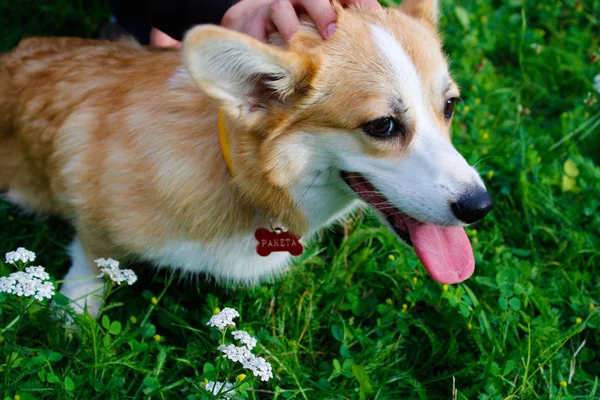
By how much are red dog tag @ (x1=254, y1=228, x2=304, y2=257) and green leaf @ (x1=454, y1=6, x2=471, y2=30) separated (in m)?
2.36

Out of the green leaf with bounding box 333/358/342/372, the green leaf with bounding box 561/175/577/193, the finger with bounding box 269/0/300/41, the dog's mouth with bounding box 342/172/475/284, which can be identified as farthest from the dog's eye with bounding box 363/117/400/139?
the green leaf with bounding box 561/175/577/193

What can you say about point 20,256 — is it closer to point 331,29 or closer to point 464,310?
point 331,29

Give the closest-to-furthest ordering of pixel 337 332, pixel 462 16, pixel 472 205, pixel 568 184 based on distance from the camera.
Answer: pixel 472 205
pixel 337 332
pixel 568 184
pixel 462 16

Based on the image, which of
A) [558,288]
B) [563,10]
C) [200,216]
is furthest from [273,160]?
[563,10]

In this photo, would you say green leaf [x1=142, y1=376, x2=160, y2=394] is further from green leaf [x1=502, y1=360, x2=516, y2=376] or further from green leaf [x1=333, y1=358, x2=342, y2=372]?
green leaf [x1=502, y1=360, x2=516, y2=376]

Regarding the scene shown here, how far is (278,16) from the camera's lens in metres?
2.24

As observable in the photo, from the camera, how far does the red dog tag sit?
254 centimetres

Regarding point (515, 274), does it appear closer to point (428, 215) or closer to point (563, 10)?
point (428, 215)

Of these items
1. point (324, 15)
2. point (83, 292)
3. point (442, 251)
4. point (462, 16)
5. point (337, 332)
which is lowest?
point (83, 292)

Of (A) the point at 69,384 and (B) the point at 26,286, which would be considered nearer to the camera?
(B) the point at 26,286

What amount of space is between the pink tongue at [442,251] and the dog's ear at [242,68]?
0.70 meters

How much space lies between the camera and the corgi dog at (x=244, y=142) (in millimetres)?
2137

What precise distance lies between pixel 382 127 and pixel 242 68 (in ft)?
1.70

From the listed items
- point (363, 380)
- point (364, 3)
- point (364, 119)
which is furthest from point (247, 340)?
point (364, 3)
